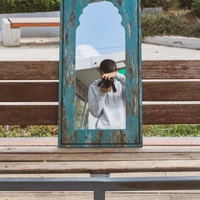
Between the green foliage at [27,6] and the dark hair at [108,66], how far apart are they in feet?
33.1

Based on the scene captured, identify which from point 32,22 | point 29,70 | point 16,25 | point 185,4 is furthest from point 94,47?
point 185,4

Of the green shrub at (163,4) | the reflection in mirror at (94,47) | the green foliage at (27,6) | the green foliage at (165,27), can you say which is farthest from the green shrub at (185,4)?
the reflection in mirror at (94,47)

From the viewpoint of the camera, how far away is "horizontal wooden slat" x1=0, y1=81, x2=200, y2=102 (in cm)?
247

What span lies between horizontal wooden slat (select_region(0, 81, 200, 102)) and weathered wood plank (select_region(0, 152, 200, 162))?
1.37 feet

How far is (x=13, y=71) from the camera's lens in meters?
2.48

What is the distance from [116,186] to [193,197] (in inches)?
37.7

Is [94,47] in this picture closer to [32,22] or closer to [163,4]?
[32,22]

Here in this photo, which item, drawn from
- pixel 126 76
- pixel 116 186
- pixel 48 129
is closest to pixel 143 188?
pixel 116 186

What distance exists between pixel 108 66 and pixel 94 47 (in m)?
0.14

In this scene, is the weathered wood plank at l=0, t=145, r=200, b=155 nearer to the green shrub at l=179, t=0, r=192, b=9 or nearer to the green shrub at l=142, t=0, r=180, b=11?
the green shrub at l=142, t=0, r=180, b=11

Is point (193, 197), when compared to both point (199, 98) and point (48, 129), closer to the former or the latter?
point (199, 98)

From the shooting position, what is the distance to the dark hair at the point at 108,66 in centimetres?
231

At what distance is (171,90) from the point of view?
2523 mm

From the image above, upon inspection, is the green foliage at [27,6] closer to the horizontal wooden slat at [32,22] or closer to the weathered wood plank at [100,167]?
the horizontal wooden slat at [32,22]
